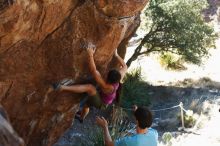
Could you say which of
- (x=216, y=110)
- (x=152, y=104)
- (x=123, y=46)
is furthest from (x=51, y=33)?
(x=152, y=104)

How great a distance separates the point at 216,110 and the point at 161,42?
4.60m

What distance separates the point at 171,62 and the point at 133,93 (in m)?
6.48

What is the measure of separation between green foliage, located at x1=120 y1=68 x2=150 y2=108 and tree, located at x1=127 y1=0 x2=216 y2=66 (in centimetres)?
159

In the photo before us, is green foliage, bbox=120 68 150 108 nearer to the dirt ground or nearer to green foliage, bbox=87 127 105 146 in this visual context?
the dirt ground

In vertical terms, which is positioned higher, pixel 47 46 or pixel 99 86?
pixel 47 46

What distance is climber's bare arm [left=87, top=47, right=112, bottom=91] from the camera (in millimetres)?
7633

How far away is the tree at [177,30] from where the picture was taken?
18.4 meters

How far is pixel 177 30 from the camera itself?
18.5 metres

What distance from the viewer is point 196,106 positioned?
16.5 m

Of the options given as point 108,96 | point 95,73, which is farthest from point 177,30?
point 95,73

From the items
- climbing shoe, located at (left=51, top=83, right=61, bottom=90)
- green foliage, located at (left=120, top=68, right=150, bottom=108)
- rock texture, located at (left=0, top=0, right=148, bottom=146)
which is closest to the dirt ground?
green foliage, located at (left=120, top=68, right=150, bottom=108)

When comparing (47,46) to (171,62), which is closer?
(47,46)

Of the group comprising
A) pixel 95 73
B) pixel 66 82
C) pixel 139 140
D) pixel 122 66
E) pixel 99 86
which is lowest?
pixel 99 86

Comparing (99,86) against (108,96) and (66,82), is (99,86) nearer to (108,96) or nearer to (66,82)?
(108,96)
